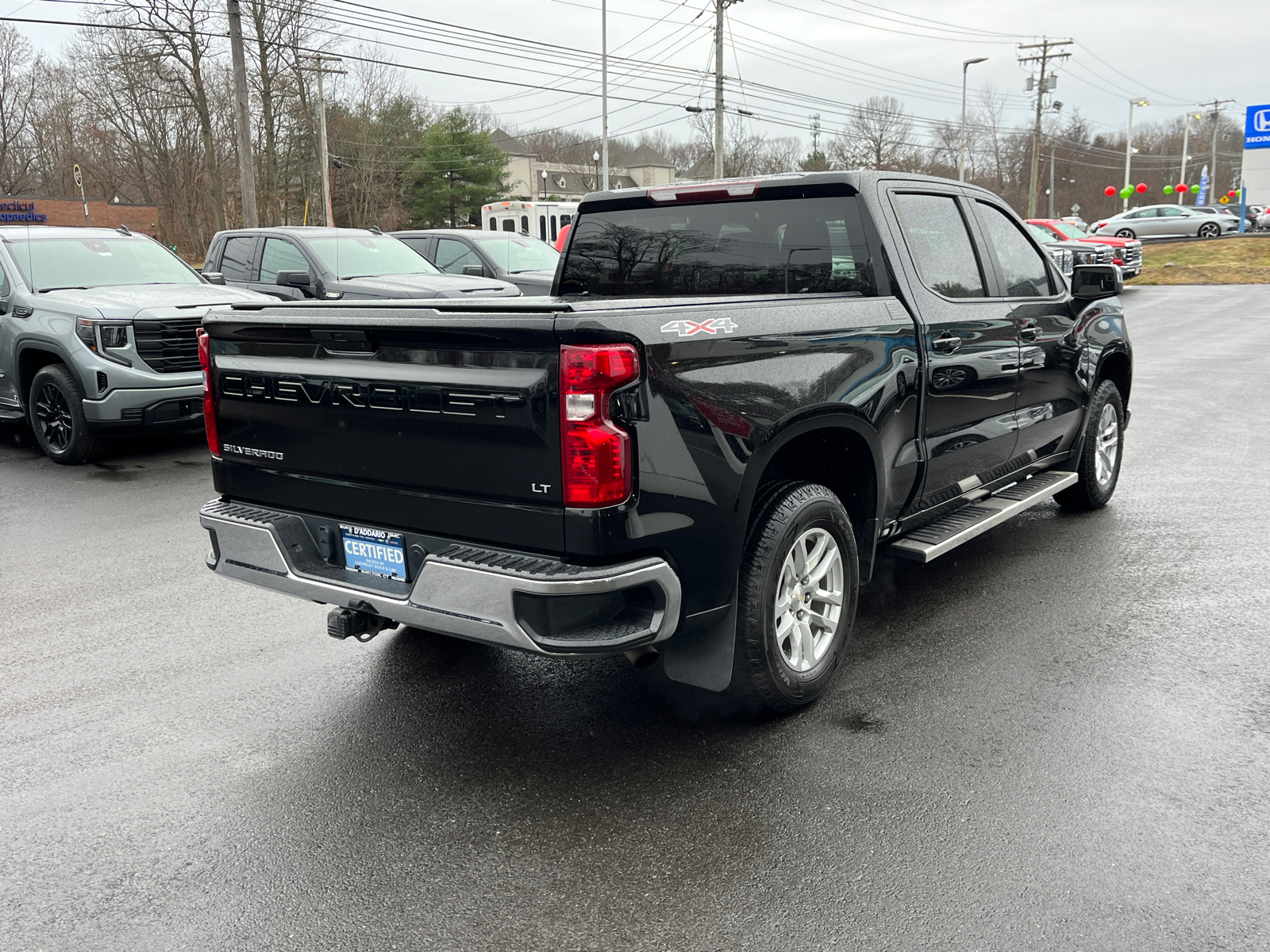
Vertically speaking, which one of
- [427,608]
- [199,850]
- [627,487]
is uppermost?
[627,487]

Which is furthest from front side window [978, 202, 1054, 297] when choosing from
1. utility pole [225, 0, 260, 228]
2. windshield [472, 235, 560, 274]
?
utility pole [225, 0, 260, 228]

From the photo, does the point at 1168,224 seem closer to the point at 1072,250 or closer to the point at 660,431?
the point at 1072,250

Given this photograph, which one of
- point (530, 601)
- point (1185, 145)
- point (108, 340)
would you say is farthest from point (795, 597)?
point (1185, 145)

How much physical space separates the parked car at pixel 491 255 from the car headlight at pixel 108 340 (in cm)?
624

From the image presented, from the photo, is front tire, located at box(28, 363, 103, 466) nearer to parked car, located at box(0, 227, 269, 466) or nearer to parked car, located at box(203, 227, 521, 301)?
parked car, located at box(0, 227, 269, 466)

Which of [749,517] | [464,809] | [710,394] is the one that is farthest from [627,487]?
[464,809]

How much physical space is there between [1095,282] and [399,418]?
4.28 m

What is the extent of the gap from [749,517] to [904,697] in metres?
1.11

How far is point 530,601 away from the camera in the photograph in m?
3.03

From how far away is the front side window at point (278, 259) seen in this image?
479 inches

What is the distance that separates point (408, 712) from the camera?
404cm

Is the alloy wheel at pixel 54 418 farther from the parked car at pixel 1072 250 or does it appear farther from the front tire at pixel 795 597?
the parked car at pixel 1072 250

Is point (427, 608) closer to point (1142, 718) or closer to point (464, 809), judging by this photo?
point (464, 809)

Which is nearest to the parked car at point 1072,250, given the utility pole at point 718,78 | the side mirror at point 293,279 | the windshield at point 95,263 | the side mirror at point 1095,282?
the utility pole at point 718,78
